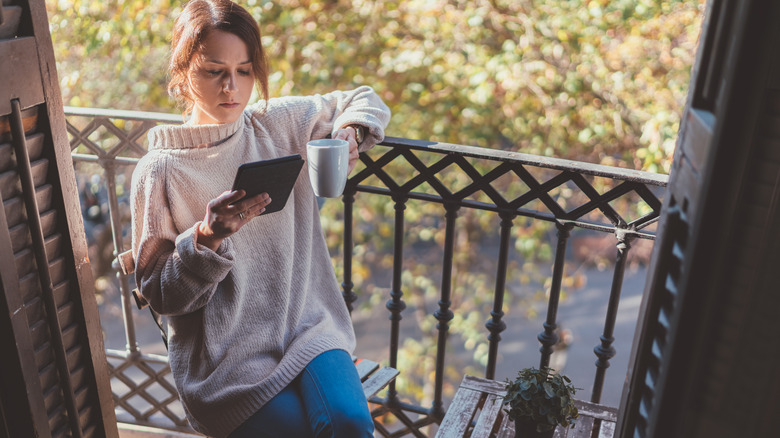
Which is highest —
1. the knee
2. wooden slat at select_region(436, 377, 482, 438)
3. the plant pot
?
the knee

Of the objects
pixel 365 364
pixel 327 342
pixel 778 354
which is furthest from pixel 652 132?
pixel 778 354

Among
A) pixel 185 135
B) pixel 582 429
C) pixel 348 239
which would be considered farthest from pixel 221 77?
pixel 582 429

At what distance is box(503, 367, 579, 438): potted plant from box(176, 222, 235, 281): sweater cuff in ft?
2.52

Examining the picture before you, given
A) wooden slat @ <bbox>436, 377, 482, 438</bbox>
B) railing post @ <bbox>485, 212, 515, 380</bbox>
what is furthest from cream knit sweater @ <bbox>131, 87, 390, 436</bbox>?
railing post @ <bbox>485, 212, 515, 380</bbox>

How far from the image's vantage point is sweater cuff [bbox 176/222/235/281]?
1451 mm

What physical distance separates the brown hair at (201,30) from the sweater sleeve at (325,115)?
0.19 meters

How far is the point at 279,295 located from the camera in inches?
67.6

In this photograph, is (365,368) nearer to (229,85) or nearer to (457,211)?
(457,211)

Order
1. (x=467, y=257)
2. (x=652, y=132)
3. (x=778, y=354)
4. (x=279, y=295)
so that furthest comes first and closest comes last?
(x=467, y=257)
(x=652, y=132)
(x=279, y=295)
(x=778, y=354)

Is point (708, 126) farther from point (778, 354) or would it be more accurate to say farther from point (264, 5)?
point (264, 5)

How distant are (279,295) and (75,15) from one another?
3488 millimetres

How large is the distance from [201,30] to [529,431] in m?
Result: 1.24

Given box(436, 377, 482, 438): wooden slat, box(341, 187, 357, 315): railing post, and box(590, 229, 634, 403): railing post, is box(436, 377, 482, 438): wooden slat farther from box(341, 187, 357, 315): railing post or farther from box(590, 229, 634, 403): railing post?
box(341, 187, 357, 315): railing post

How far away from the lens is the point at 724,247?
2.62 feet
